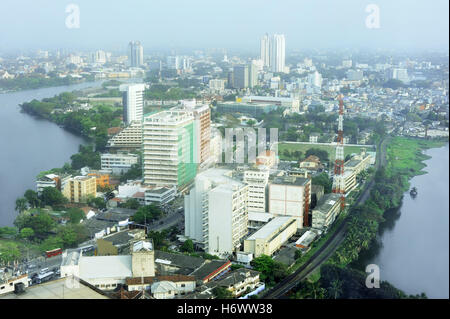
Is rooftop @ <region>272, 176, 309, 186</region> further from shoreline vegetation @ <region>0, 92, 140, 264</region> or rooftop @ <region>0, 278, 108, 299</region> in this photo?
rooftop @ <region>0, 278, 108, 299</region>

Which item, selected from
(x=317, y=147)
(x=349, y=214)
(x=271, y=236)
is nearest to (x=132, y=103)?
(x=317, y=147)

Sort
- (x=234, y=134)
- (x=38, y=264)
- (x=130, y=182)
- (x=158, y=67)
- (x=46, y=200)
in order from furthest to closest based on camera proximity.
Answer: (x=158, y=67)
(x=234, y=134)
(x=130, y=182)
(x=46, y=200)
(x=38, y=264)

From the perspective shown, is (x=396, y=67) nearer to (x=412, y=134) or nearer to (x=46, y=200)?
(x=412, y=134)

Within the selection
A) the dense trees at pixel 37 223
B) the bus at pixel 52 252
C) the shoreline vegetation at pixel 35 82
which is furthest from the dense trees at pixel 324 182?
the shoreline vegetation at pixel 35 82
